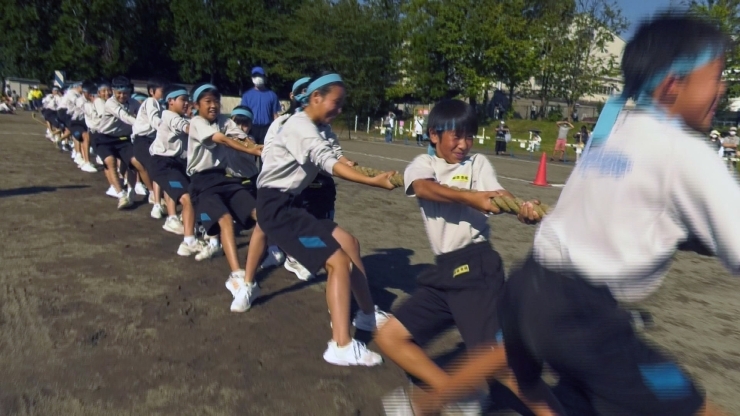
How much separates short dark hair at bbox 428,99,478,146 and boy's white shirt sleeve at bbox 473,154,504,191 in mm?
171

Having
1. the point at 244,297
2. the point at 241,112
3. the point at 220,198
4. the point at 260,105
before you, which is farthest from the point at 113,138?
the point at 244,297

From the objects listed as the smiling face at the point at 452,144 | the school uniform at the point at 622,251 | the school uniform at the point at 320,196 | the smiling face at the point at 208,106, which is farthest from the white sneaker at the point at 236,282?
the school uniform at the point at 622,251

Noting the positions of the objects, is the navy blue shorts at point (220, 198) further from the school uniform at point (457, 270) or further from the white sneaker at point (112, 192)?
the white sneaker at point (112, 192)

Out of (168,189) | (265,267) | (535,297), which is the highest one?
(535,297)

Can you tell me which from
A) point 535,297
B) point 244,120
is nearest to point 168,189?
point 244,120

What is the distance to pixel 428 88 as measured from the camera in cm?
5278

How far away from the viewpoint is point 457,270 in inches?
138

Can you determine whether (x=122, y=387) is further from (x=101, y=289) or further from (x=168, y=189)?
(x=168, y=189)

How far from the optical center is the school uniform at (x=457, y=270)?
341cm

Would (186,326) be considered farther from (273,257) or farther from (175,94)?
(175,94)

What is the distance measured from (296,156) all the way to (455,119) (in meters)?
1.44

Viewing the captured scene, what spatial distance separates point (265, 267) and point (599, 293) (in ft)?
17.9

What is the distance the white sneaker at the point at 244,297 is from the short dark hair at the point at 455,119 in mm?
2632

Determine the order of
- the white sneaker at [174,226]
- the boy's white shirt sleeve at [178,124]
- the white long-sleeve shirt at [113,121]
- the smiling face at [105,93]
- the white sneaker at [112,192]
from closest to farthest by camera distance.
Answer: the boy's white shirt sleeve at [178,124], the white sneaker at [174,226], the white long-sleeve shirt at [113,121], the white sneaker at [112,192], the smiling face at [105,93]
